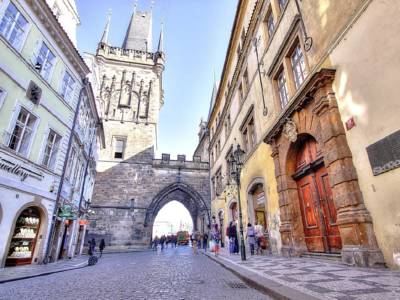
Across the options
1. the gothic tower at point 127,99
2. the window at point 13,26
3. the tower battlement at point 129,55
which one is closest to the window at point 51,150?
the window at point 13,26

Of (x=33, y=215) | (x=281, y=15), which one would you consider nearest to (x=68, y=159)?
(x=33, y=215)

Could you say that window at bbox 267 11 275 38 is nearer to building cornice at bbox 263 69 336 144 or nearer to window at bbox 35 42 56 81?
building cornice at bbox 263 69 336 144

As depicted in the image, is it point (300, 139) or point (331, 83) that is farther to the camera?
point (300, 139)

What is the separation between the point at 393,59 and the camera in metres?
4.54

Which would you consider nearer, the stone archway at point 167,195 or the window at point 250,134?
the window at point 250,134

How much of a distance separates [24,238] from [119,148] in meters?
17.4

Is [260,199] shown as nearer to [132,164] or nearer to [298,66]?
[298,66]

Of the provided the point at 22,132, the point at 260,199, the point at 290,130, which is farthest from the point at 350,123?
the point at 22,132

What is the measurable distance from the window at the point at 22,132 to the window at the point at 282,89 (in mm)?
10250

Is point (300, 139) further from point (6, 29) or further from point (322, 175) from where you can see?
point (6, 29)

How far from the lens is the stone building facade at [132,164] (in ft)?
74.6

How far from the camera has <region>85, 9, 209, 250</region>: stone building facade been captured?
22750 mm

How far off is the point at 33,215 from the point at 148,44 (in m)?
31.8

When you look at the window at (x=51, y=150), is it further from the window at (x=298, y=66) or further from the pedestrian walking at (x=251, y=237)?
the window at (x=298, y=66)
